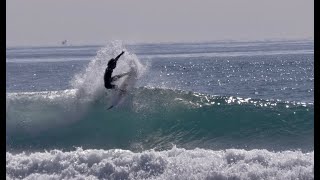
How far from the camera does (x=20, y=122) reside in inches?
824

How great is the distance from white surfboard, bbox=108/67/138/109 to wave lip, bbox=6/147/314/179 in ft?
20.1

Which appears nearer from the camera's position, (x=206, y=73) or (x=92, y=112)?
(x=92, y=112)

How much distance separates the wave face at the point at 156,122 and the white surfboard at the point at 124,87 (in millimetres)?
234

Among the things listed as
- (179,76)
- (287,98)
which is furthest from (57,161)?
(179,76)

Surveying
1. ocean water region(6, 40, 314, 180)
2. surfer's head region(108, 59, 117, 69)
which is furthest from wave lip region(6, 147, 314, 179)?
surfer's head region(108, 59, 117, 69)

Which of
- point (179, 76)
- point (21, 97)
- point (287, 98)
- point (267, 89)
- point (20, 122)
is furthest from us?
point (179, 76)

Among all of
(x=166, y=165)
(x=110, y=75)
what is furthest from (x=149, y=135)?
(x=166, y=165)

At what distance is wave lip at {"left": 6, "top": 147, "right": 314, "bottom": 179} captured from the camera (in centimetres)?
1364

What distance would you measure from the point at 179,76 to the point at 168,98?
20.7m

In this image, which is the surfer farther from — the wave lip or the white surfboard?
the wave lip

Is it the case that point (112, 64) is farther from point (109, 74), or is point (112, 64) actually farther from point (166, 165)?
point (166, 165)

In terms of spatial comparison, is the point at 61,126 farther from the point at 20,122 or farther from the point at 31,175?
the point at 31,175

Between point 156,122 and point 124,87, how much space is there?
1574 millimetres

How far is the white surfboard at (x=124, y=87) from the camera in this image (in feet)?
68.1
